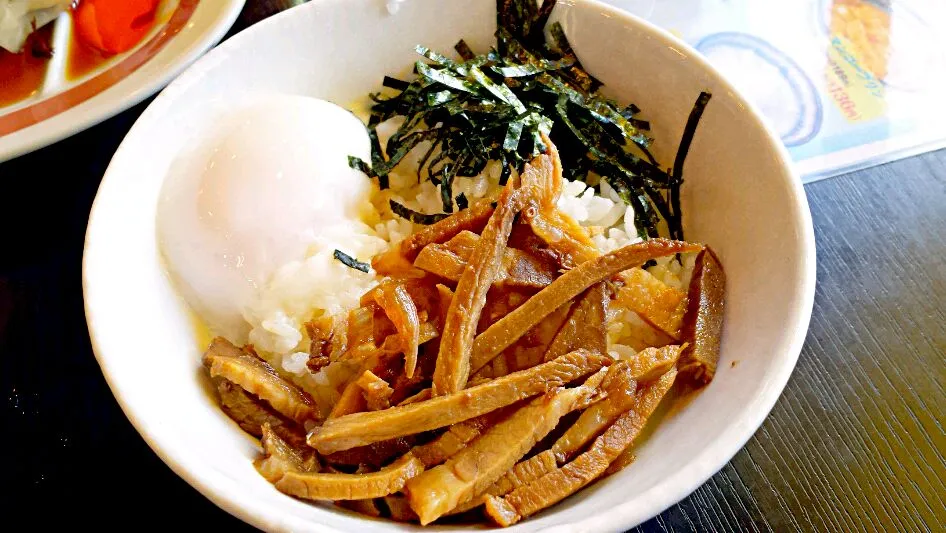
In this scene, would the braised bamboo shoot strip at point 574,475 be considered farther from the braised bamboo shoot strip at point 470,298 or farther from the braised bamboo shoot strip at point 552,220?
the braised bamboo shoot strip at point 552,220

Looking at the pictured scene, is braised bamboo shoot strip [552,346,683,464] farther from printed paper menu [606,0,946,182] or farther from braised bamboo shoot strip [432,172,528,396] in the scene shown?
printed paper menu [606,0,946,182]

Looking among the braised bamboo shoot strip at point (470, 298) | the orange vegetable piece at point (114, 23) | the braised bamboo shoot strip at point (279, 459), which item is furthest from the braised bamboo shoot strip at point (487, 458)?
the orange vegetable piece at point (114, 23)

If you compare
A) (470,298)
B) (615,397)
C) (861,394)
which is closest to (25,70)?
(470,298)

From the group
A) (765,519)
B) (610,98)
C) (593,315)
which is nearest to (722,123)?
(610,98)

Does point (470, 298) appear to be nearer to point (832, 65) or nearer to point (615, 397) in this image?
point (615, 397)

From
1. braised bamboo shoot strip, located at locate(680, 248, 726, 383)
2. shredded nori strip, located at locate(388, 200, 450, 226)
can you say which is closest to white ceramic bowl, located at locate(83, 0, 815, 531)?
braised bamboo shoot strip, located at locate(680, 248, 726, 383)

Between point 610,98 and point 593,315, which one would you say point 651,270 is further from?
point 610,98
